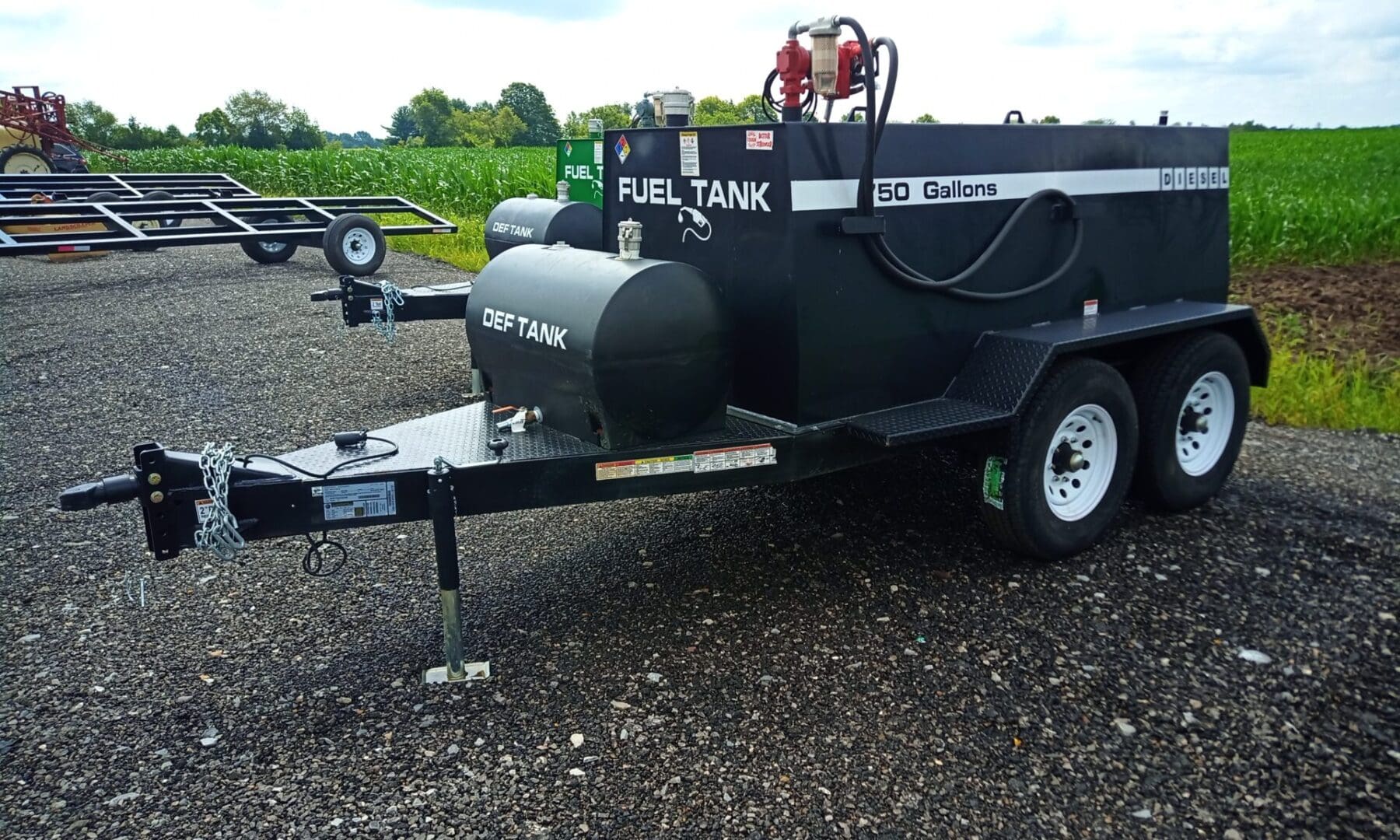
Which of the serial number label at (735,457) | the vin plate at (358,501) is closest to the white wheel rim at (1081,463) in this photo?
Answer: the serial number label at (735,457)

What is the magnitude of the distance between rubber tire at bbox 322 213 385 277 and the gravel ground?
4941 millimetres

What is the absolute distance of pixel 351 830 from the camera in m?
2.68

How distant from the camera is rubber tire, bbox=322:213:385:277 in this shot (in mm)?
10016

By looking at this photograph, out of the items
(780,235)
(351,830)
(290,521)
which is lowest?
(351,830)

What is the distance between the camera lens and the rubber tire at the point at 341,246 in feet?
32.9

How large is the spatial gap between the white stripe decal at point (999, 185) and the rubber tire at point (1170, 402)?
726mm

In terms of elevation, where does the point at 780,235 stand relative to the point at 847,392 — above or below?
A: above

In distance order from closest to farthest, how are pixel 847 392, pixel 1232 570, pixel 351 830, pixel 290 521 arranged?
pixel 351 830, pixel 290 521, pixel 847 392, pixel 1232 570

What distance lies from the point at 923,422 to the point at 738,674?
44.2 inches

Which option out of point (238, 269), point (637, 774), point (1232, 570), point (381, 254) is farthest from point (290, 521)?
point (238, 269)

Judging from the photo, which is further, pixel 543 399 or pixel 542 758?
pixel 543 399

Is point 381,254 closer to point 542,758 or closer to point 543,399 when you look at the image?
point 543,399

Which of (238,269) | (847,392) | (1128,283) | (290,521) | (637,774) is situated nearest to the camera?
(637,774)

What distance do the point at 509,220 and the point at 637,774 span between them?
5267 mm
